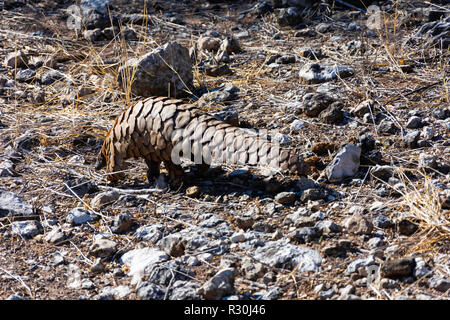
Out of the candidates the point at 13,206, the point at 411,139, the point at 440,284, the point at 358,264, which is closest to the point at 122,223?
the point at 13,206

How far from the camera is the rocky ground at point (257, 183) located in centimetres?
227

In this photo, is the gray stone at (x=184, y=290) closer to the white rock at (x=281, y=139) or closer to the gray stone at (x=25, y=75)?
the white rock at (x=281, y=139)

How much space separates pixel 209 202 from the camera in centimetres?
286

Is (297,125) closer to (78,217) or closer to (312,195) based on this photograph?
(312,195)

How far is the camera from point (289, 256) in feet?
7.60

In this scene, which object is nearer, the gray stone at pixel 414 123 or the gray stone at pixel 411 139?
the gray stone at pixel 411 139

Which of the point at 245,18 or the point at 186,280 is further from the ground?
the point at 245,18

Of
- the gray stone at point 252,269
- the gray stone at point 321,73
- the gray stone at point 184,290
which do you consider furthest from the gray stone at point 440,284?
the gray stone at point 321,73

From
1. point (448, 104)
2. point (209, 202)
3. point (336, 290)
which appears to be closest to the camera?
point (336, 290)

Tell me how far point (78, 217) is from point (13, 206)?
0.41 metres

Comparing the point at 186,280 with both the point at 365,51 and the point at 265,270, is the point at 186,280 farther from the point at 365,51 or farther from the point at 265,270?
the point at 365,51

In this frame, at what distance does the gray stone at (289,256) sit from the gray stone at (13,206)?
134cm

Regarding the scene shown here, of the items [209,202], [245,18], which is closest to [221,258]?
[209,202]

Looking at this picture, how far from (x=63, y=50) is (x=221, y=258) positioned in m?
3.61
